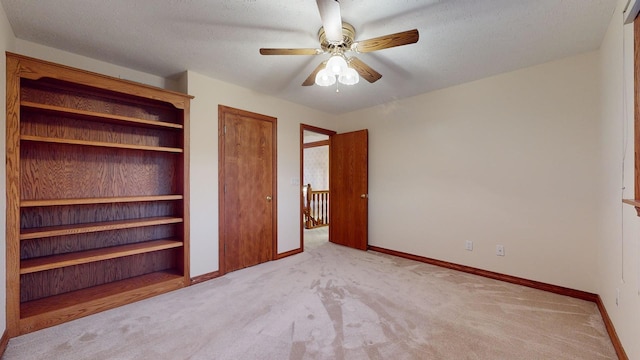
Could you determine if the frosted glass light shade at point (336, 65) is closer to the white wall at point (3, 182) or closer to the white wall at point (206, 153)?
the white wall at point (206, 153)

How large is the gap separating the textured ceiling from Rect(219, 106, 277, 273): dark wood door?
0.69m

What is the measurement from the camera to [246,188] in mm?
3326

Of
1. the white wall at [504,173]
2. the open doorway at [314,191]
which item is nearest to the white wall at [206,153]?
the open doorway at [314,191]

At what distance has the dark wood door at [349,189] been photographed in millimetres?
4098

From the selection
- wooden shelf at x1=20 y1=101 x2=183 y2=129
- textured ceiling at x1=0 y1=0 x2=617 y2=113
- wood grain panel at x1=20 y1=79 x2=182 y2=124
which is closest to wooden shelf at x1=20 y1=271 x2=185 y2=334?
wooden shelf at x1=20 y1=101 x2=183 y2=129

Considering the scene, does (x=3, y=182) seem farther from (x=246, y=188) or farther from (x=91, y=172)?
(x=246, y=188)

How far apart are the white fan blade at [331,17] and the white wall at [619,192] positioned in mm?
1756

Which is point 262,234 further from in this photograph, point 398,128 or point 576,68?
point 576,68

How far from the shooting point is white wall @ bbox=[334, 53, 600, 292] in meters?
2.41

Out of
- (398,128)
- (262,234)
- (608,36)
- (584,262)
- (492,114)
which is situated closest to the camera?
(608,36)

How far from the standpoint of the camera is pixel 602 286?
2.18 m

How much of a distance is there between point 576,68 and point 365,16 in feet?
7.10

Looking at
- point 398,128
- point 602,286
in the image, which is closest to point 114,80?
point 398,128

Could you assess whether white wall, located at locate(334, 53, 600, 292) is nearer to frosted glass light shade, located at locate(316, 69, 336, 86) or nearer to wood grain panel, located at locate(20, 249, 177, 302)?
frosted glass light shade, located at locate(316, 69, 336, 86)
